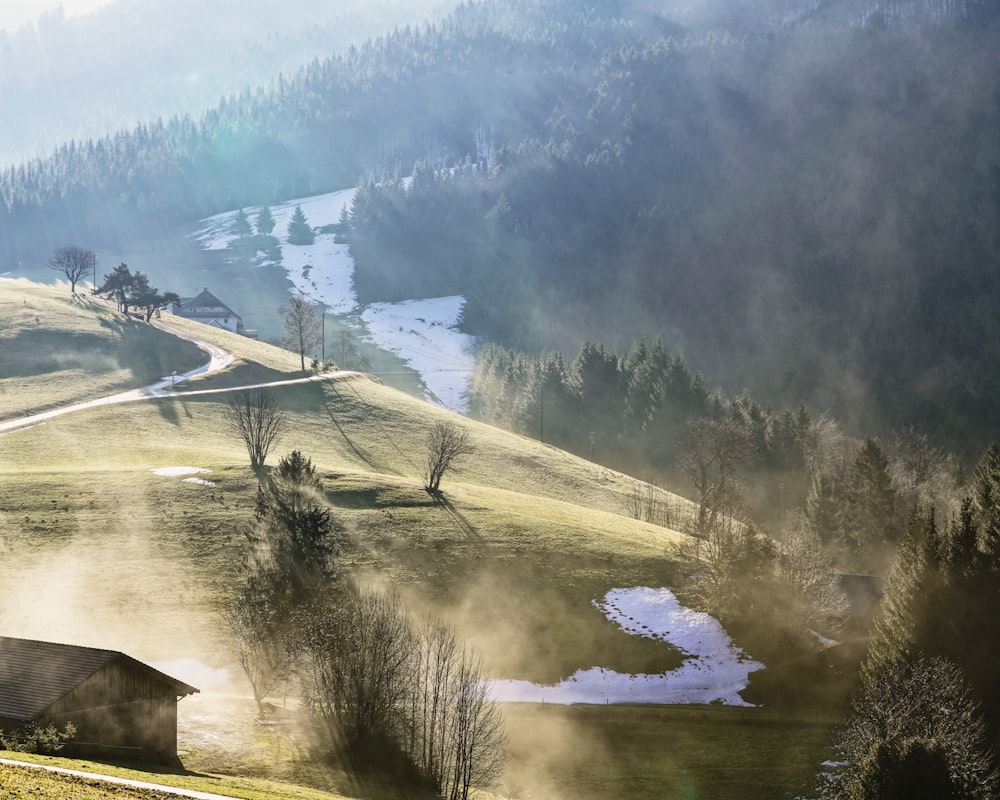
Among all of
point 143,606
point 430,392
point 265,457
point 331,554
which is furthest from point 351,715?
A: point 430,392

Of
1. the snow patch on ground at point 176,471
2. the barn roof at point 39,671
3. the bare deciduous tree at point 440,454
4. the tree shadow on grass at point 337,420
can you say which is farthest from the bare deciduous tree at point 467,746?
the tree shadow on grass at point 337,420

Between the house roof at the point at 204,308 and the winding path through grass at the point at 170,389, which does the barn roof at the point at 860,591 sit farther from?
the house roof at the point at 204,308

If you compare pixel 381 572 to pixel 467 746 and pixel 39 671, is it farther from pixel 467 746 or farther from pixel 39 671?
pixel 39 671

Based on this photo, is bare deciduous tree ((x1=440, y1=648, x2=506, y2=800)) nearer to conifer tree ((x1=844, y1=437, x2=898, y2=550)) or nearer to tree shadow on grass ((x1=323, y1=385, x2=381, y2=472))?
tree shadow on grass ((x1=323, y1=385, x2=381, y2=472))

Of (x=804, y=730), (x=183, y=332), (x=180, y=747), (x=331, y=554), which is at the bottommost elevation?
(x=804, y=730)

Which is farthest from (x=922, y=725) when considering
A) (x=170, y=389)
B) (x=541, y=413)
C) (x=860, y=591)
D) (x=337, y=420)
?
(x=541, y=413)

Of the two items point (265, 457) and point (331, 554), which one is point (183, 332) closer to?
point (265, 457)

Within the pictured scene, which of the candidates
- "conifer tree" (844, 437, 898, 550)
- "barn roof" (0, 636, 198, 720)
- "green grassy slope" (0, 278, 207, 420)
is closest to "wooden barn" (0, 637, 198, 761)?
"barn roof" (0, 636, 198, 720)
